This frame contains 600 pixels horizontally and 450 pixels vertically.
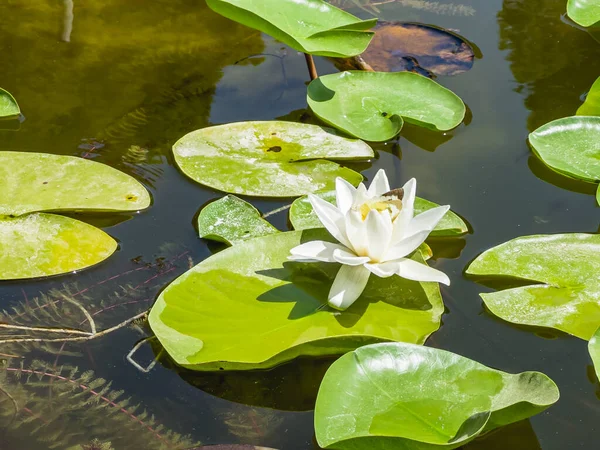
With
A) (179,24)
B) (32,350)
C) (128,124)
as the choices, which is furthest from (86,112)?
(32,350)

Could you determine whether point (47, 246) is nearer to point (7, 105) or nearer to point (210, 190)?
point (210, 190)

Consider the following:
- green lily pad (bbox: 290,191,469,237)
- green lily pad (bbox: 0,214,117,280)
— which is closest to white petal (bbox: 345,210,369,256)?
green lily pad (bbox: 290,191,469,237)

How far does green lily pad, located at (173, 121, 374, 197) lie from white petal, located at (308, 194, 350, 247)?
0.40m

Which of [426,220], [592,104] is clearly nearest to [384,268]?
[426,220]

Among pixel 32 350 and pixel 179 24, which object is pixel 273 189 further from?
pixel 179 24

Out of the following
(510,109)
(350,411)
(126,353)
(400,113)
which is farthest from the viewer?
(510,109)

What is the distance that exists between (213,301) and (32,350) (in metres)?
0.45

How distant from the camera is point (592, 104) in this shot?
2.34m

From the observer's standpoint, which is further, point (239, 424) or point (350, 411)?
point (239, 424)

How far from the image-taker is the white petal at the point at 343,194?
5.51 feet

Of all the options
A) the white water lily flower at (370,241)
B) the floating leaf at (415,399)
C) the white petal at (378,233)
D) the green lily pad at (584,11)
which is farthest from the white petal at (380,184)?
the green lily pad at (584,11)

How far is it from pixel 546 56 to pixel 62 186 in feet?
6.63

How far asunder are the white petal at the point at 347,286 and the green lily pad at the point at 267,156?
507mm

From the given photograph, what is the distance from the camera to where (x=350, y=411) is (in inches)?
50.8
